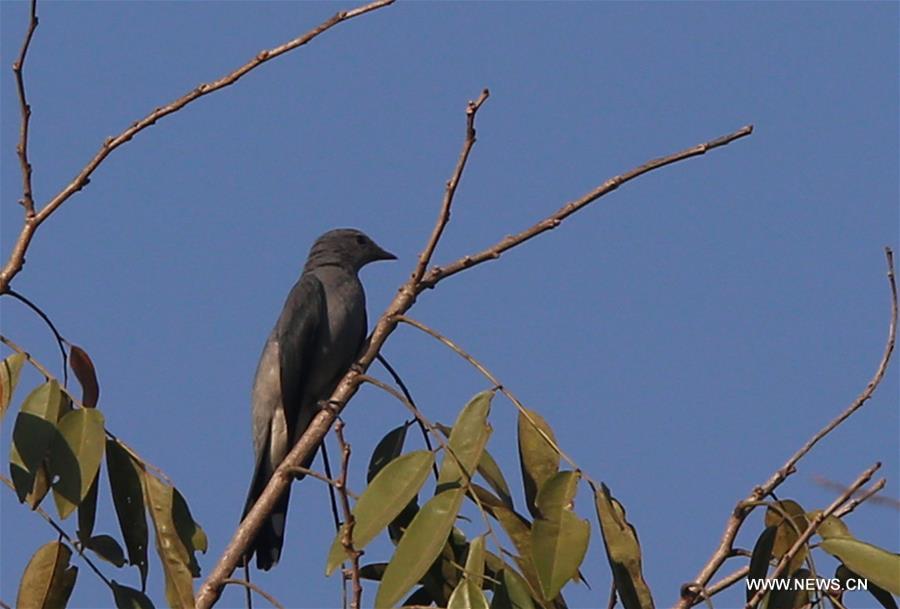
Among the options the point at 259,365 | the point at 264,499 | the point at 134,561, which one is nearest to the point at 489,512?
the point at 264,499

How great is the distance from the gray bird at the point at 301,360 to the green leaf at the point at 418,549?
320 centimetres

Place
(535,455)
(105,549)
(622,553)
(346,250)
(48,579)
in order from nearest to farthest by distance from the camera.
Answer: (622,553)
(535,455)
(48,579)
(105,549)
(346,250)

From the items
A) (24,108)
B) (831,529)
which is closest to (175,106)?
(24,108)

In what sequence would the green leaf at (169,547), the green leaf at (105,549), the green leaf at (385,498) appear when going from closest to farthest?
the green leaf at (385,498), the green leaf at (169,547), the green leaf at (105,549)

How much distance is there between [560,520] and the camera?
3.43 metres

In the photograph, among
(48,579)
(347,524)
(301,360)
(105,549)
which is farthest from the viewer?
(301,360)

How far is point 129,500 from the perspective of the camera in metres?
4.19

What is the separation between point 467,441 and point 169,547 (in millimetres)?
970

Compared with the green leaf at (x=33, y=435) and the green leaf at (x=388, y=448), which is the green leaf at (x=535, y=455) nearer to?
the green leaf at (x=388, y=448)

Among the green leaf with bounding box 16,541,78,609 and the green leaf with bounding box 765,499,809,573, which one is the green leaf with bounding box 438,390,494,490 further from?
the green leaf with bounding box 16,541,78,609

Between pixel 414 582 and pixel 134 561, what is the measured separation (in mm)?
A: 1240

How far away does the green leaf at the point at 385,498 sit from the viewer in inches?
136

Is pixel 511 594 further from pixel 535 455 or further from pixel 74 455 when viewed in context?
pixel 74 455

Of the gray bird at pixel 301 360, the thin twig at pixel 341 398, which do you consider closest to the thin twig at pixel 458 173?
the thin twig at pixel 341 398
